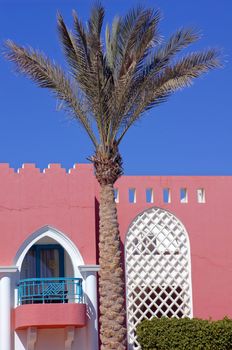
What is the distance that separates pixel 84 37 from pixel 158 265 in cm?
698

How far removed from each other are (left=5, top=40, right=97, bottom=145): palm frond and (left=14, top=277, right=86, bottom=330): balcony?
426 centimetres

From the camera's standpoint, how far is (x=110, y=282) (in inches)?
796

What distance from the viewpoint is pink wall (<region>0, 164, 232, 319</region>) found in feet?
75.8

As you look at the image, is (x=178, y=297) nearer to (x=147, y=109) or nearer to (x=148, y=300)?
(x=148, y=300)

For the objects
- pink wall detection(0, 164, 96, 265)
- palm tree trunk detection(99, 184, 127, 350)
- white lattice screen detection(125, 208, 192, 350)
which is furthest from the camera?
white lattice screen detection(125, 208, 192, 350)

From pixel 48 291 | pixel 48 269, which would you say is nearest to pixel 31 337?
pixel 48 291

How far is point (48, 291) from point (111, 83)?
5.51m

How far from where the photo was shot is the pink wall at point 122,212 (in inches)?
909

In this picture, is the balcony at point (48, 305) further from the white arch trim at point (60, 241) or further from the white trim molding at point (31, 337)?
the white arch trim at point (60, 241)

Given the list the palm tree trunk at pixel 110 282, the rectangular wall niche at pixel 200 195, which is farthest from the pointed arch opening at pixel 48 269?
the rectangular wall niche at pixel 200 195

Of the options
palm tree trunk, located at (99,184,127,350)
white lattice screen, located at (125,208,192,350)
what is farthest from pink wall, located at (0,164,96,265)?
palm tree trunk, located at (99,184,127,350)

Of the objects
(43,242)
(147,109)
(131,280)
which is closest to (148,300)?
(131,280)

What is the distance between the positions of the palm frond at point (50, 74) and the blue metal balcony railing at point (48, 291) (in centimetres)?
418

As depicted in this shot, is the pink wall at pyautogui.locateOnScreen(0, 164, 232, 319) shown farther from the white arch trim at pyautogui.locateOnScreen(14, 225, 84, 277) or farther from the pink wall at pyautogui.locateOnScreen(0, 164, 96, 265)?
the white arch trim at pyautogui.locateOnScreen(14, 225, 84, 277)
